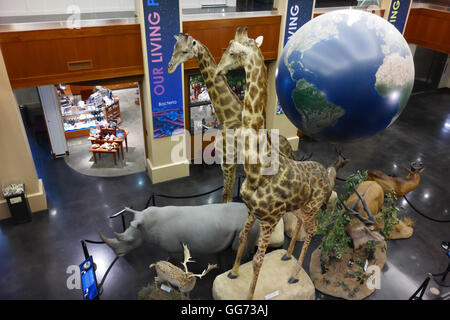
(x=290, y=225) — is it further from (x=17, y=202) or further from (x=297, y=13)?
(x=17, y=202)

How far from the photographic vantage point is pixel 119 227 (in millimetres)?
7590

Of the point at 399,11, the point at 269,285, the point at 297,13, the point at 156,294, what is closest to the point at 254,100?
the point at 269,285

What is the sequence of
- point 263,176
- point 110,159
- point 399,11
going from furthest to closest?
point 110,159 → point 399,11 → point 263,176

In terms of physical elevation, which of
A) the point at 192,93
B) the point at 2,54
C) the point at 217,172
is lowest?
the point at 217,172

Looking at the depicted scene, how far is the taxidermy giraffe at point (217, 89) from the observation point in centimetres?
571

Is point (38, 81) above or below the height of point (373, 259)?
above

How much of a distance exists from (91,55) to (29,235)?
3.89m

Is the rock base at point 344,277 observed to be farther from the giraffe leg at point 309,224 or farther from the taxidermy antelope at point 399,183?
the taxidermy antelope at point 399,183

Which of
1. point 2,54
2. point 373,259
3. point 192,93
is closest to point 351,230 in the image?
point 373,259

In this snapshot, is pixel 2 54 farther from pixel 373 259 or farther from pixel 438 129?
pixel 438 129

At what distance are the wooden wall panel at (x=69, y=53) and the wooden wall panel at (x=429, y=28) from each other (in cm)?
870

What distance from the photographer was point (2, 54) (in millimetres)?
6645

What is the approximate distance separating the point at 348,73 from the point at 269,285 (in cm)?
434

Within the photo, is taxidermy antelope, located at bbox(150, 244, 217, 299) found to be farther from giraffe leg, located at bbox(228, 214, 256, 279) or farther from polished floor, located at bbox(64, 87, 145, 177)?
polished floor, located at bbox(64, 87, 145, 177)
